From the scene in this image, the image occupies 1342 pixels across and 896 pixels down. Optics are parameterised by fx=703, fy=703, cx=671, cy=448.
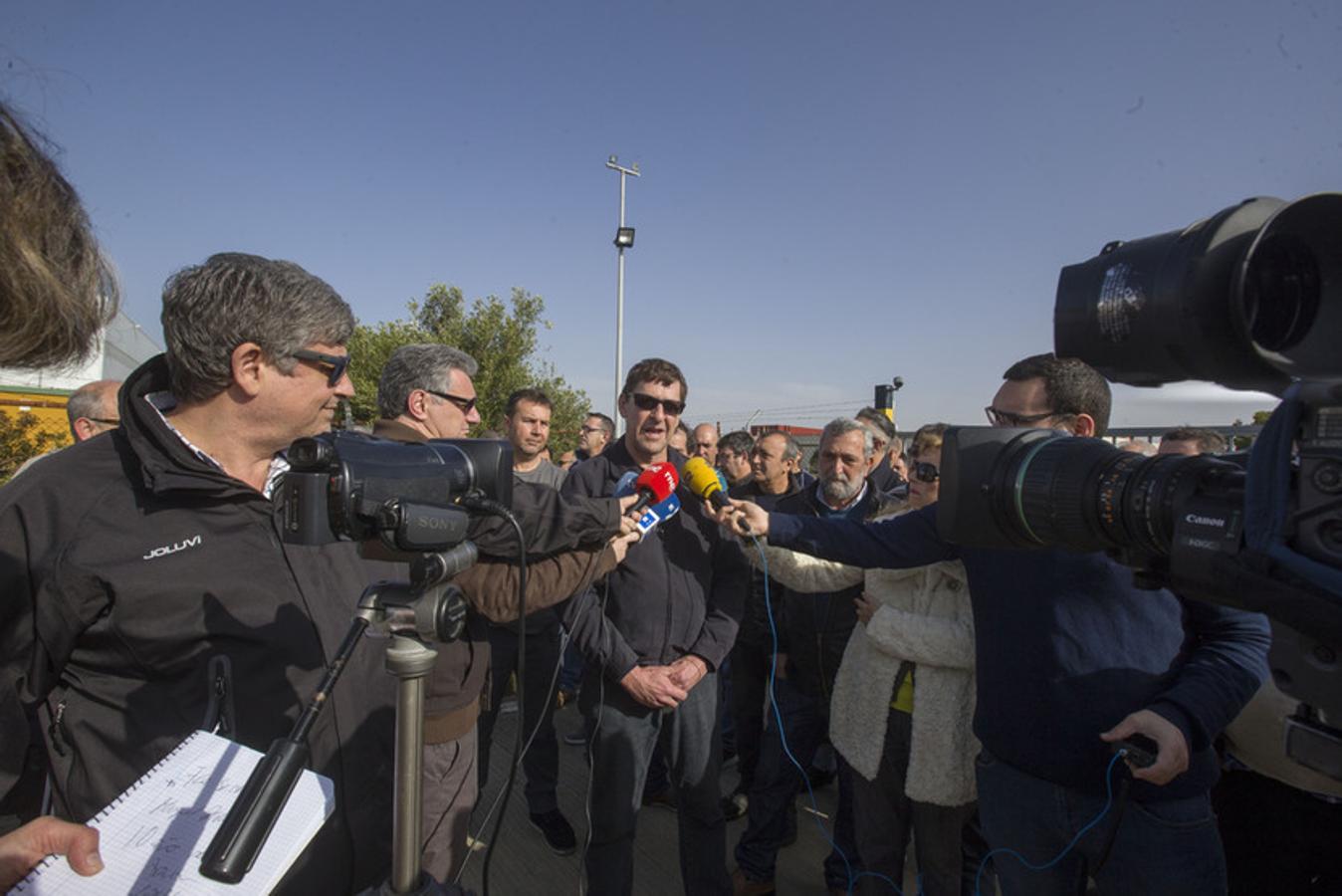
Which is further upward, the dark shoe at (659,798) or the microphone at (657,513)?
the microphone at (657,513)

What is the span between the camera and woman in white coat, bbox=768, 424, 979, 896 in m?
2.33

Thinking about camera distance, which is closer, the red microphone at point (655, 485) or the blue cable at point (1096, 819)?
the blue cable at point (1096, 819)

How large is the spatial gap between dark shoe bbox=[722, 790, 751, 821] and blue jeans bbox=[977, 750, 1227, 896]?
6.92 feet

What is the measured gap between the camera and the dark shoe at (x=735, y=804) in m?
3.87

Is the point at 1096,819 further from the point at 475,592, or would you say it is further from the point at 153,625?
the point at 153,625

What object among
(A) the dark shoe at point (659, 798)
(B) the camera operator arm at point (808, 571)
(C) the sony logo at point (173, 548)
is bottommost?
(A) the dark shoe at point (659, 798)

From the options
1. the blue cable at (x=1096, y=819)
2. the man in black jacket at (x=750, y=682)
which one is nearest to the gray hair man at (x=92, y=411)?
the man in black jacket at (x=750, y=682)

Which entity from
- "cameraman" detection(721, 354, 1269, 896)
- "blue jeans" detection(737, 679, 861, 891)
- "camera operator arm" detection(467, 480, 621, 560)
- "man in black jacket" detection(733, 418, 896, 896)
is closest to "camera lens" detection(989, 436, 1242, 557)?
"cameraman" detection(721, 354, 1269, 896)

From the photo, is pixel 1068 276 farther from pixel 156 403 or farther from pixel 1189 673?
pixel 156 403

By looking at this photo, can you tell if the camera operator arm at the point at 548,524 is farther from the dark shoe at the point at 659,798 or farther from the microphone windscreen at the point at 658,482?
the dark shoe at the point at 659,798

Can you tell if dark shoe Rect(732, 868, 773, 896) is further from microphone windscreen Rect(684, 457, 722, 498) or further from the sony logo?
the sony logo

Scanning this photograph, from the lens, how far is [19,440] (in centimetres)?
722

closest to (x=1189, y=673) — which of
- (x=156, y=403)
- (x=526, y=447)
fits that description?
(x=156, y=403)

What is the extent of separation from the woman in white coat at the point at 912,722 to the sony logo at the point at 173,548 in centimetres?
203
